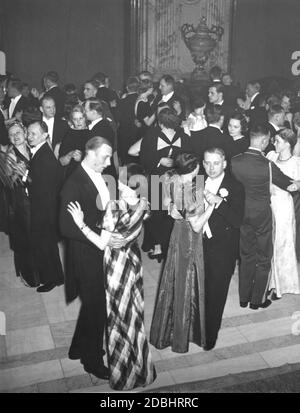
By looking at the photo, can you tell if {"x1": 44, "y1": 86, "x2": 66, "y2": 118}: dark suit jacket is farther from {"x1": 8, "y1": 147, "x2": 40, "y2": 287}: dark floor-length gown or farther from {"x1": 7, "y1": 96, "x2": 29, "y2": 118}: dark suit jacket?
{"x1": 8, "y1": 147, "x2": 40, "y2": 287}: dark floor-length gown

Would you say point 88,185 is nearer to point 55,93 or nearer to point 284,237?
point 284,237

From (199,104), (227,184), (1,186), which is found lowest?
(1,186)

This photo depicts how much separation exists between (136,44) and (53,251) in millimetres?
7629

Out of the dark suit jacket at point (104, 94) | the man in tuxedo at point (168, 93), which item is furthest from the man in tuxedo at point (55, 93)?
the man in tuxedo at point (168, 93)

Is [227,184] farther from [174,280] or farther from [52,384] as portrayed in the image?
[52,384]

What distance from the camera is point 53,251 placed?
4.51 meters

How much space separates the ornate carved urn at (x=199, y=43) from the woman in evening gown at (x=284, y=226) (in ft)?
23.5

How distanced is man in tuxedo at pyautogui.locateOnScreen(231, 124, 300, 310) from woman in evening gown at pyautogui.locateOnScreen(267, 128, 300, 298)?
15 cm

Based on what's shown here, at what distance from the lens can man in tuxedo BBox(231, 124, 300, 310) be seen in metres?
3.93

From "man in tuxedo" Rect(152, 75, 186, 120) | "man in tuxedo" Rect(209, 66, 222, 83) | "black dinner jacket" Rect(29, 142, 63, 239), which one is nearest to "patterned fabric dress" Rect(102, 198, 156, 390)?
"black dinner jacket" Rect(29, 142, 63, 239)

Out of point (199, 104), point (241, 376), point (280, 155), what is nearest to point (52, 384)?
point (241, 376)

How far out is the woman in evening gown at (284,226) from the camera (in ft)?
14.1

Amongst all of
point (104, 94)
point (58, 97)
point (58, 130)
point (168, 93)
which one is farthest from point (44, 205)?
point (104, 94)

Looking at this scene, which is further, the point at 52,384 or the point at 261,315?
the point at 261,315
